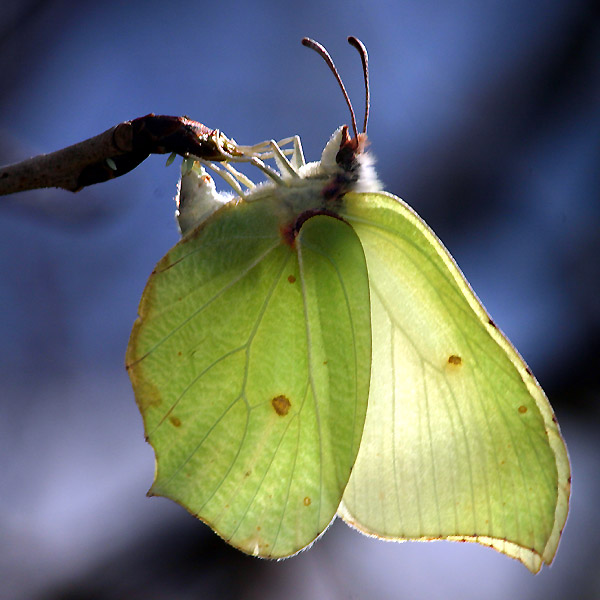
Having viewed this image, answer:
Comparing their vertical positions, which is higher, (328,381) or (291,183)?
(291,183)

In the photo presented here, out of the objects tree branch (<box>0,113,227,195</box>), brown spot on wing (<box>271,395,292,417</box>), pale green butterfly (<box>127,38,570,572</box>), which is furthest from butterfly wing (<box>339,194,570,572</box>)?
tree branch (<box>0,113,227,195</box>)

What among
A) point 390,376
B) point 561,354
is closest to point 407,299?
point 390,376

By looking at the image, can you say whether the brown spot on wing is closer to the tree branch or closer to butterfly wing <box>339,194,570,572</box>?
butterfly wing <box>339,194,570,572</box>

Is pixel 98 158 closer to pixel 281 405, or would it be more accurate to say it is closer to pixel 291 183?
pixel 291 183

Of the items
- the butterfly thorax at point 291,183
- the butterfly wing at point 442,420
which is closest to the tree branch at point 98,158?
the butterfly thorax at point 291,183

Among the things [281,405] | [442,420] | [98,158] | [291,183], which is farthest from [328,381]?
[98,158]

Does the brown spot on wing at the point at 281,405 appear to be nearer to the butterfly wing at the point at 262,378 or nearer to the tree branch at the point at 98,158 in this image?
the butterfly wing at the point at 262,378

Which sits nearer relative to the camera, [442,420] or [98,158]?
[98,158]

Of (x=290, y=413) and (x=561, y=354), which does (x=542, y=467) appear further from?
(x=561, y=354)
